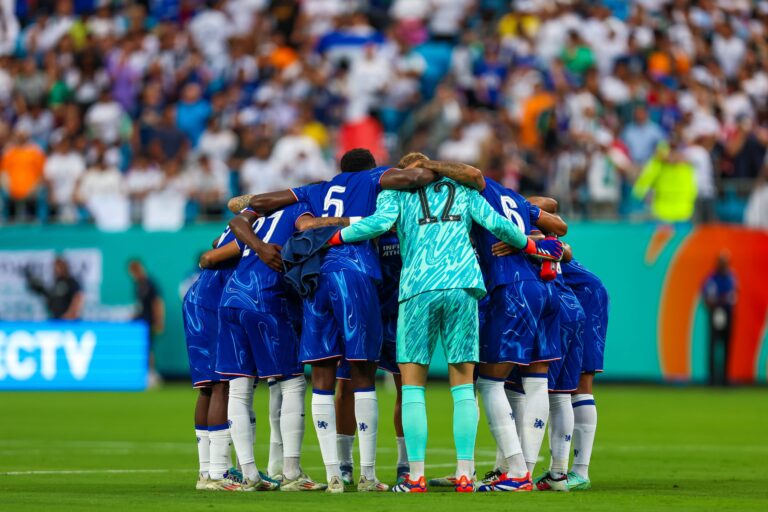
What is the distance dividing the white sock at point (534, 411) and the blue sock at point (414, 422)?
96cm

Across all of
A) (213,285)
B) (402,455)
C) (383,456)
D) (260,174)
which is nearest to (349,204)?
(213,285)

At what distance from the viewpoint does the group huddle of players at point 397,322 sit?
1095cm

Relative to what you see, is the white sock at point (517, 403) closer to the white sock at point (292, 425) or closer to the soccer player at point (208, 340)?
the white sock at point (292, 425)

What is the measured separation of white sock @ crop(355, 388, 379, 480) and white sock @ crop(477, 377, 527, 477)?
850 millimetres

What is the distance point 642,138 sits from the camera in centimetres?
2628

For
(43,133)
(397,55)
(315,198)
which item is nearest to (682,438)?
(315,198)

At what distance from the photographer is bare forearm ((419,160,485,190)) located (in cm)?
1105

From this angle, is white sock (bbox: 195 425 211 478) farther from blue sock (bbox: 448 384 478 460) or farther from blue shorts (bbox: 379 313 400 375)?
blue sock (bbox: 448 384 478 460)

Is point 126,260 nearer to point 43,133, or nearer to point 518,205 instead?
point 43,133

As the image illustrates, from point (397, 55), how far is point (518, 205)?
1831cm

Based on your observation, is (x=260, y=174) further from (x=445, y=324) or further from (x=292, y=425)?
(x=445, y=324)

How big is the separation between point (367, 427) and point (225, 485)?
3.94 feet

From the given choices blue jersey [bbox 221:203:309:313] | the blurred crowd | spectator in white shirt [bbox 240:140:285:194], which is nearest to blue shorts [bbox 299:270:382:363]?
blue jersey [bbox 221:203:309:313]

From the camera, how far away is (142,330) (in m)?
26.7
